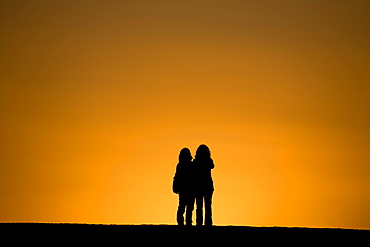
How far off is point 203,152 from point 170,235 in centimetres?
452

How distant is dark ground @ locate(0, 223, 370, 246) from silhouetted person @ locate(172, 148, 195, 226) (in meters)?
2.15

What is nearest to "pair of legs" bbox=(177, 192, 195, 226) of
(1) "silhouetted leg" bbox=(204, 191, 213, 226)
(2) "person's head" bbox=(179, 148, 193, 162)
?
(1) "silhouetted leg" bbox=(204, 191, 213, 226)

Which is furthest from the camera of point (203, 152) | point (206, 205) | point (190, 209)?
point (190, 209)

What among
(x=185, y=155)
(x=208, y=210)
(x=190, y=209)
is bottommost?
(x=208, y=210)

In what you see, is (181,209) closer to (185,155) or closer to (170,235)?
(185,155)

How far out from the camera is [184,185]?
69.8 ft

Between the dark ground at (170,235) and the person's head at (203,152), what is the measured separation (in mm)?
2229

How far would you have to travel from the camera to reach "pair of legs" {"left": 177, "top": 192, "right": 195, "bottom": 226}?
21516mm

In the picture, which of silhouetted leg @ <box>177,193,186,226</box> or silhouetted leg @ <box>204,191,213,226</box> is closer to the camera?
silhouetted leg @ <box>204,191,213,226</box>

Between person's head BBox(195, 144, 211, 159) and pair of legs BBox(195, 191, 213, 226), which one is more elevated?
person's head BBox(195, 144, 211, 159)

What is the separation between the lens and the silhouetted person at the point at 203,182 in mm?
20750

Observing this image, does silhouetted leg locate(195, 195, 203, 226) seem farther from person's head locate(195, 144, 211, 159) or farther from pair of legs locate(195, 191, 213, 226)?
person's head locate(195, 144, 211, 159)

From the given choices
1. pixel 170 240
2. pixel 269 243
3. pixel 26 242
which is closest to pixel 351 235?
pixel 269 243

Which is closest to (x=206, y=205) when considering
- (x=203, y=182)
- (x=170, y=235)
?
(x=203, y=182)
